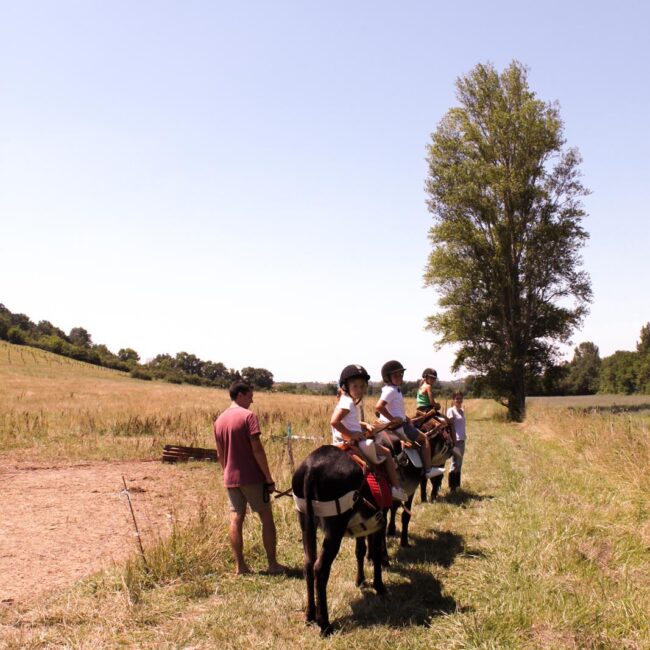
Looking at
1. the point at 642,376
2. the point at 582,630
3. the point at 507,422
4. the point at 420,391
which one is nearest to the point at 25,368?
the point at 507,422

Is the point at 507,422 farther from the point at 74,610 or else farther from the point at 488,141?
the point at 74,610

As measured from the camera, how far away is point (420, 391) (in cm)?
922

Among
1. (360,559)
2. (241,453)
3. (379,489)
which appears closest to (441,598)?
(360,559)

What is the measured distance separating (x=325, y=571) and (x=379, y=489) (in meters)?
0.93

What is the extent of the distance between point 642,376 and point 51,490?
309 ft

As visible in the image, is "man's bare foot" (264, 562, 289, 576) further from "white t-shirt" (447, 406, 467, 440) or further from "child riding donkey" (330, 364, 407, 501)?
"white t-shirt" (447, 406, 467, 440)

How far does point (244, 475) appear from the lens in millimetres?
5836

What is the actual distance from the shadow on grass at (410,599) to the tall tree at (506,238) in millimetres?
22696

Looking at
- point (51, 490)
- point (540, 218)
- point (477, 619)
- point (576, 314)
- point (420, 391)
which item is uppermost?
point (540, 218)

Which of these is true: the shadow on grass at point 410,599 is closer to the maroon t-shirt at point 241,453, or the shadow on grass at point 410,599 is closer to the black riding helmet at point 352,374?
the maroon t-shirt at point 241,453

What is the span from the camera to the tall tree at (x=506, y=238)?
2731 centimetres

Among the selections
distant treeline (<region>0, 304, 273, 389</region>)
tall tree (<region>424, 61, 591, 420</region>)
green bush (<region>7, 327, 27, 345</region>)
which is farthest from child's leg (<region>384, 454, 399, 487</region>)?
green bush (<region>7, 327, 27, 345</region>)

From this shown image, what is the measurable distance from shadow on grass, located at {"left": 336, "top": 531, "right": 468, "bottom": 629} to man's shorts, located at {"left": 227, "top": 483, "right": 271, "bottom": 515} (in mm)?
1455

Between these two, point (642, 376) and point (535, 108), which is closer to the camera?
point (535, 108)
